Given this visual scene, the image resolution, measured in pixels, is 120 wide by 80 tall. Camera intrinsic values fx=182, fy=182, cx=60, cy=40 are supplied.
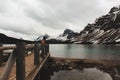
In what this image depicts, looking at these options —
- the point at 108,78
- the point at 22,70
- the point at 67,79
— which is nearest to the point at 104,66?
the point at 108,78

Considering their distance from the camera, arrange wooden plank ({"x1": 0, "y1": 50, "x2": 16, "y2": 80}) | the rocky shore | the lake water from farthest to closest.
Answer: the lake water → the rocky shore → wooden plank ({"x1": 0, "y1": 50, "x2": 16, "y2": 80})

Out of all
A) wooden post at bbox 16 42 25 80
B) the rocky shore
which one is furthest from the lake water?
wooden post at bbox 16 42 25 80

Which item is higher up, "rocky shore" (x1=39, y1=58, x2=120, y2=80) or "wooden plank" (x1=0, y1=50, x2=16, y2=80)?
"wooden plank" (x1=0, y1=50, x2=16, y2=80)

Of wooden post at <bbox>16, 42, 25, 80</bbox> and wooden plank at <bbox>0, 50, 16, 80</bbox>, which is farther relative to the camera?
wooden post at <bbox>16, 42, 25, 80</bbox>

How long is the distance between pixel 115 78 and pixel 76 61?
9555 millimetres

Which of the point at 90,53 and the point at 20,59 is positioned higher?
the point at 20,59

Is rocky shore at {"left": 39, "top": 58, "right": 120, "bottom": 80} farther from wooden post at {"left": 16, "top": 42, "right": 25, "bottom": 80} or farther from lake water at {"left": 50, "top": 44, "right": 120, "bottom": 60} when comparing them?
lake water at {"left": 50, "top": 44, "right": 120, "bottom": 60}

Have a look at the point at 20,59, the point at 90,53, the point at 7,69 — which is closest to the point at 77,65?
the point at 20,59

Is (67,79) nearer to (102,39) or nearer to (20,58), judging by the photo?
(20,58)

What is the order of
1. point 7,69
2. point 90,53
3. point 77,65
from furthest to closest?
point 90,53 → point 77,65 → point 7,69

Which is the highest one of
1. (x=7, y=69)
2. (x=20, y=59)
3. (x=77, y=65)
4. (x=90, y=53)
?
(x=20, y=59)

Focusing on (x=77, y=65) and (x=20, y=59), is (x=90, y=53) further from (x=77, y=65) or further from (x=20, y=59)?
(x=20, y=59)

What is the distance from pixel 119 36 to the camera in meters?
171

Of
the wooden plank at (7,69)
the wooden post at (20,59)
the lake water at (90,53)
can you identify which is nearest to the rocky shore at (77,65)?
the wooden post at (20,59)
